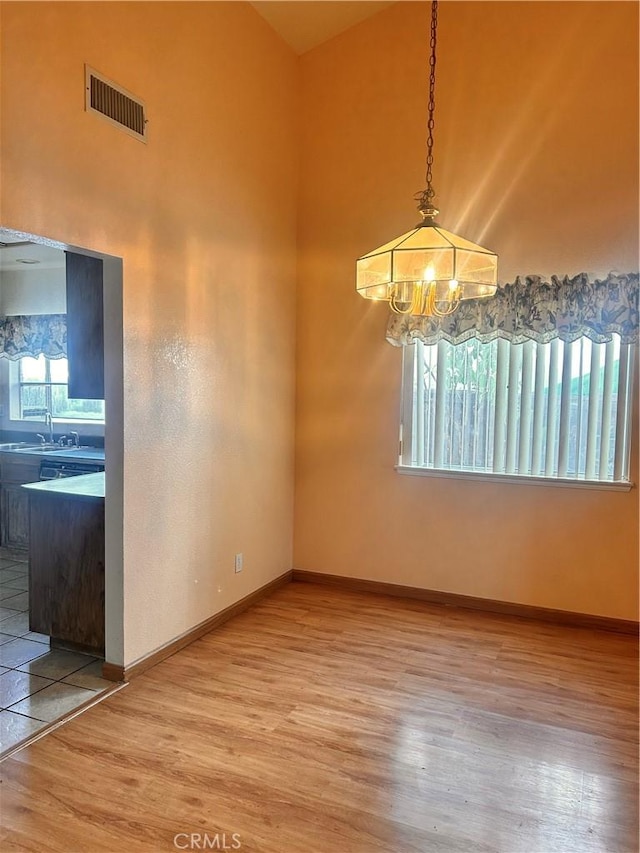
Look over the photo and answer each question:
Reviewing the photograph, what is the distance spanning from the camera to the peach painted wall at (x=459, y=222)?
3641mm

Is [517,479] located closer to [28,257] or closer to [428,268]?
Answer: [428,268]

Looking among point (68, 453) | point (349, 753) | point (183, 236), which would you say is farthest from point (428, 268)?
point (68, 453)

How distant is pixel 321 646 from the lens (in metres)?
3.47

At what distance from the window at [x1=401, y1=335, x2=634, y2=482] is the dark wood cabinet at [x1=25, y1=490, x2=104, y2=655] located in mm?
2157

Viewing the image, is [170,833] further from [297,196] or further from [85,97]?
[297,196]

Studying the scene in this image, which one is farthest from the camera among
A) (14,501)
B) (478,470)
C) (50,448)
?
(50,448)

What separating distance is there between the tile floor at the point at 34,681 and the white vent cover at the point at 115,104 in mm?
2678

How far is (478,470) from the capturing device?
405cm

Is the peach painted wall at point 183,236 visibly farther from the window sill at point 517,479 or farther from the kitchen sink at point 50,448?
the kitchen sink at point 50,448

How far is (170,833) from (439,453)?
2.80 metres

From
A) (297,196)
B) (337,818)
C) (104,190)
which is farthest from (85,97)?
(337,818)

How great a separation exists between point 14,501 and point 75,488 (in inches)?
93.5

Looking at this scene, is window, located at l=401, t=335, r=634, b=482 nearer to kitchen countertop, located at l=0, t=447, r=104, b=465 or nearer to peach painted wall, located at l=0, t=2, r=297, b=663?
peach painted wall, located at l=0, t=2, r=297, b=663

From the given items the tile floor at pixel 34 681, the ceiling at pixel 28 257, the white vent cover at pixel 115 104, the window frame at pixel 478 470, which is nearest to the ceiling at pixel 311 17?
the white vent cover at pixel 115 104
